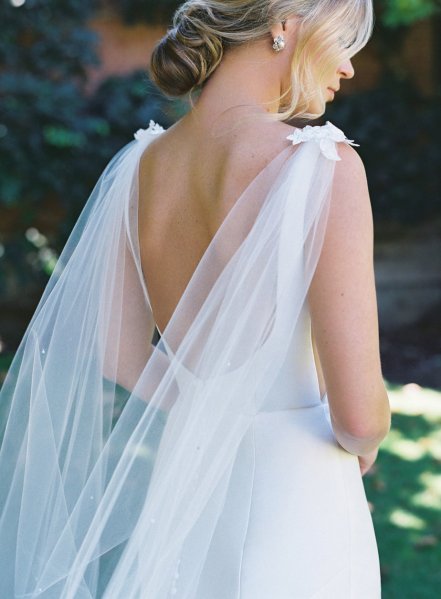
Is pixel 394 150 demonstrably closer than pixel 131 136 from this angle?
No

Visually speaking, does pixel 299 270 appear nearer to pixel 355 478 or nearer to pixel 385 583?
pixel 355 478

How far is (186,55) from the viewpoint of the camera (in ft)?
5.97

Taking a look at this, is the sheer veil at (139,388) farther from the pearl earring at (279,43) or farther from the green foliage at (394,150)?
the green foliage at (394,150)

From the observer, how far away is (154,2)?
25.8 ft

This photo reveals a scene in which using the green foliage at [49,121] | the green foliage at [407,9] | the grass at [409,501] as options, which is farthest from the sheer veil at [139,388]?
the green foliage at [407,9]

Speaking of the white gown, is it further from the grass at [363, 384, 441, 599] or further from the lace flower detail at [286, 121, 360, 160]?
the grass at [363, 384, 441, 599]

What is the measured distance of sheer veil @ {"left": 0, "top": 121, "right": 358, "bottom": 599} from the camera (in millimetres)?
1652

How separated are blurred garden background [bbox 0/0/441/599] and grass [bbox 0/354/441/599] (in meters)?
0.06

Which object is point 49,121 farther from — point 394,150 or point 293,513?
point 293,513

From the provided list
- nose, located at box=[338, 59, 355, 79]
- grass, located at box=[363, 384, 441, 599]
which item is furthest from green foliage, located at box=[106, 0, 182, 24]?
nose, located at box=[338, 59, 355, 79]

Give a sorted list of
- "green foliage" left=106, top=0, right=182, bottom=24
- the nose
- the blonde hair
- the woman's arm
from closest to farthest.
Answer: the woman's arm
the blonde hair
the nose
"green foliage" left=106, top=0, right=182, bottom=24

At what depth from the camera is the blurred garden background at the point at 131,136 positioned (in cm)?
715

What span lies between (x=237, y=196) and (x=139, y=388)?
487 millimetres

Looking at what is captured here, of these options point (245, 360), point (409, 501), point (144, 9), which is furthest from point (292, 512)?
point (144, 9)
